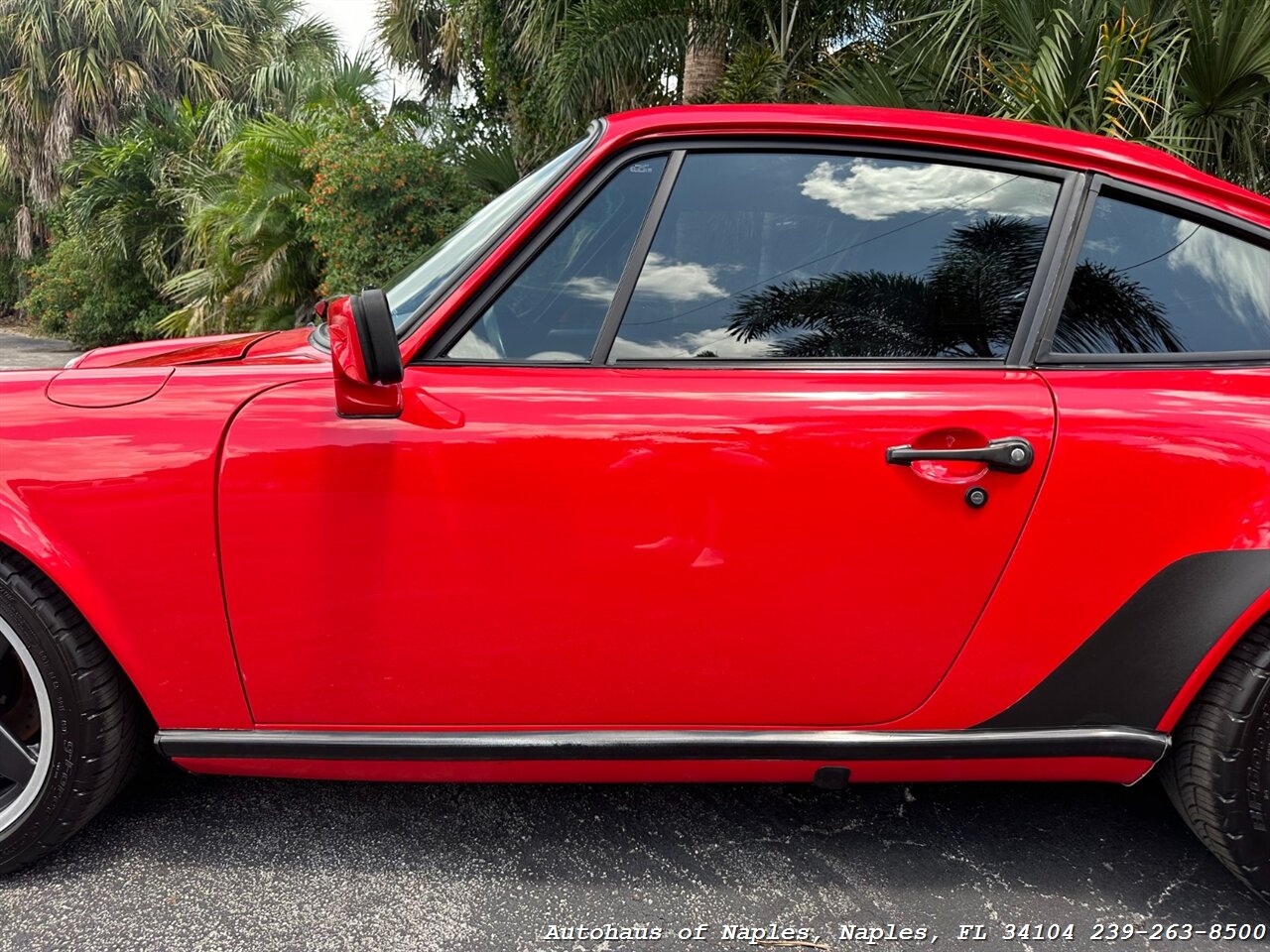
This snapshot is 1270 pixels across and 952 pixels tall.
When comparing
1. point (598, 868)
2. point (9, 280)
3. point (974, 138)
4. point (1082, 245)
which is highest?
point (974, 138)

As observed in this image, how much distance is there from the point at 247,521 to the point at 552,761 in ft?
2.37

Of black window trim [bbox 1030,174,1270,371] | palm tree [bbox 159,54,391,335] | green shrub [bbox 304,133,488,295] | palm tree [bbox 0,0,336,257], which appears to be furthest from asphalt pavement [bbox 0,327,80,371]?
black window trim [bbox 1030,174,1270,371]

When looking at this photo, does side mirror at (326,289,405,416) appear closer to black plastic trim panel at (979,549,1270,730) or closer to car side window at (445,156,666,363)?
car side window at (445,156,666,363)

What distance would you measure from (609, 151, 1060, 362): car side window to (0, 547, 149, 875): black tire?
1205 millimetres

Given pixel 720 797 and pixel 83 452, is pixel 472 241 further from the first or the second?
pixel 720 797

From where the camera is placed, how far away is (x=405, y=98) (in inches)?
567

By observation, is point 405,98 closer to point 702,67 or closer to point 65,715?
point 702,67

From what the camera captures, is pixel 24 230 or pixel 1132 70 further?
pixel 24 230

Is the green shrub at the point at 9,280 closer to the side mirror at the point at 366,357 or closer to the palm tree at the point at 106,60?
the palm tree at the point at 106,60

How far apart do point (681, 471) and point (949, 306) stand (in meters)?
0.64

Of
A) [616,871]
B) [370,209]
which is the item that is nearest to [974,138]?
[616,871]

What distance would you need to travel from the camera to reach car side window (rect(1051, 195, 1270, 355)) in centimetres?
179

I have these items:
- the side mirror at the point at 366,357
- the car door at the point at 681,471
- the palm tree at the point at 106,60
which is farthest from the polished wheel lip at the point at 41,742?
the palm tree at the point at 106,60

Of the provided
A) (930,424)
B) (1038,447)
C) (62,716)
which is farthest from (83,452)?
(1038,447)
